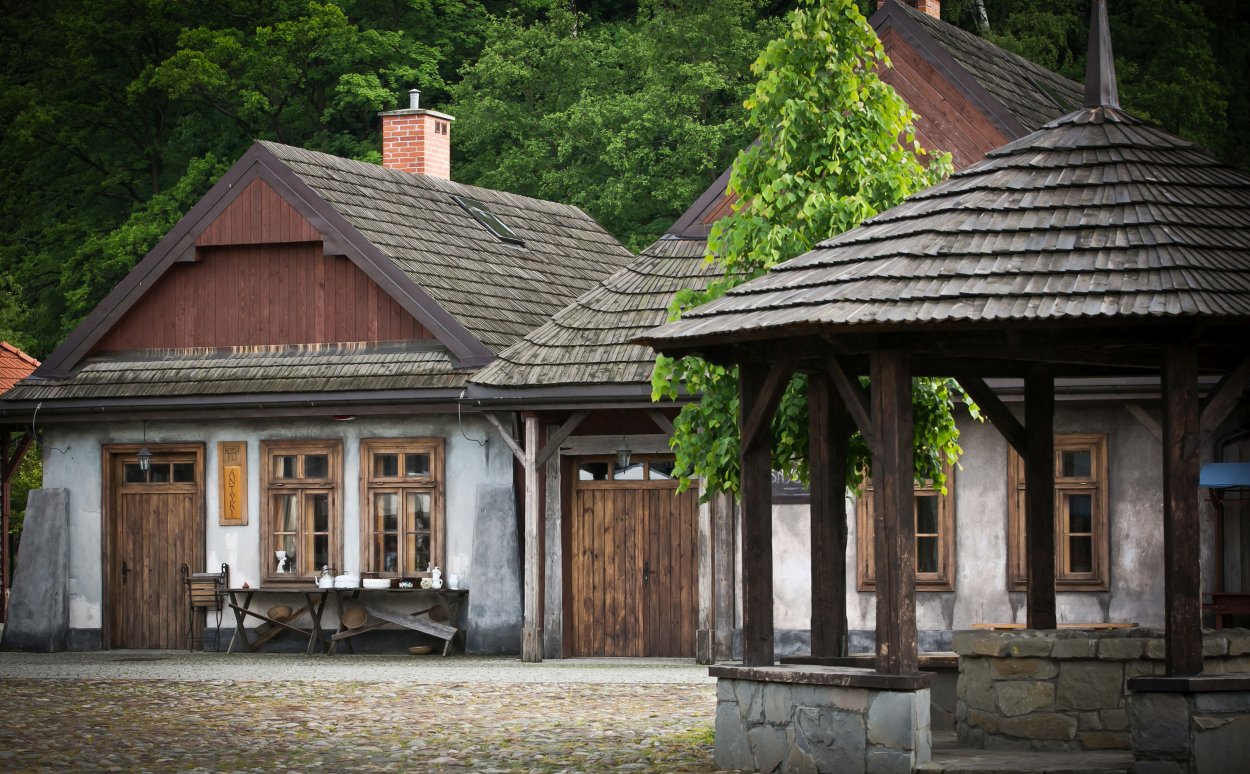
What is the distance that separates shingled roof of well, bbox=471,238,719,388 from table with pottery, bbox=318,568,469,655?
266cm

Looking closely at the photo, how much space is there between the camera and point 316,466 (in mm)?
23203

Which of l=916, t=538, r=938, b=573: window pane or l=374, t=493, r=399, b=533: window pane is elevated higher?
l=374, t=493, r=399, b=533: window pane

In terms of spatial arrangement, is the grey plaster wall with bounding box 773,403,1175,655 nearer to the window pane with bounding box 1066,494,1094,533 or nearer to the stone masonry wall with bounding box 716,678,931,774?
the window pane with bounding box 1066,494,1094,533

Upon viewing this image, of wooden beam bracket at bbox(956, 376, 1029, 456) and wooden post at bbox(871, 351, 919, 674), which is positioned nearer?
wooden post at bbox(871, 351, 919, 674)

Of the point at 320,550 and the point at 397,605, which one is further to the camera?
the point at 320,550

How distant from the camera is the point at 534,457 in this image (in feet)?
68.6

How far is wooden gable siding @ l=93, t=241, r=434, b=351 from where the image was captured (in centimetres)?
2366

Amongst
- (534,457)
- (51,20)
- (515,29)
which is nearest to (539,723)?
(534,457)

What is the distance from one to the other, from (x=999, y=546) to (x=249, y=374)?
8.84m

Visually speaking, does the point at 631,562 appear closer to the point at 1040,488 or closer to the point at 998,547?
the point at 998,547

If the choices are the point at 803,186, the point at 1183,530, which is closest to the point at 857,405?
the point at 1183,530

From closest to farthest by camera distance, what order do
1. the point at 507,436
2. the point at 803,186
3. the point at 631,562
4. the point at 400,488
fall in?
the point at 803,186, the point at 507,436, the point at 631,562, the point at 400,488

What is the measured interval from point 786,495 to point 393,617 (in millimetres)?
4658

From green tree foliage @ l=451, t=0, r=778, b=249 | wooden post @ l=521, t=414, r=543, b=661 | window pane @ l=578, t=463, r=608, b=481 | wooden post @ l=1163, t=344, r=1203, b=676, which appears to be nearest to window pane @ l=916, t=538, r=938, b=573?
window pane @ l=578, t=463, r=608, b=481
